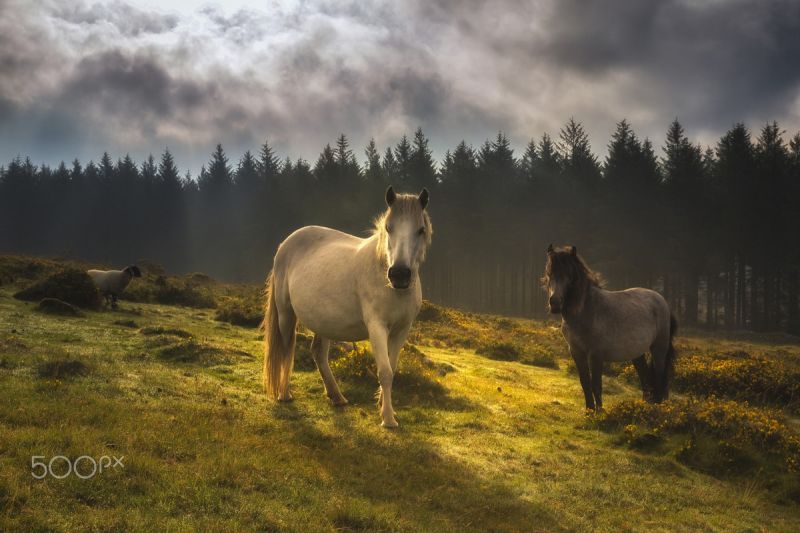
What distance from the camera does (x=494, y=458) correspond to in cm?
598

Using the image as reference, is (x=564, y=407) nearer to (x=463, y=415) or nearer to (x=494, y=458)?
(x=463, y=415)

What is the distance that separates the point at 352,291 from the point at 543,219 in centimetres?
4210

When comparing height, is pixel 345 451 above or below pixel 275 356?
below

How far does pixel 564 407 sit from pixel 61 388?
27.9 ft

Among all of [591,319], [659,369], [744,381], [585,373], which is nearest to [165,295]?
[585,373]

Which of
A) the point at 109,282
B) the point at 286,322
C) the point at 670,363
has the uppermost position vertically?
the point at 109,282

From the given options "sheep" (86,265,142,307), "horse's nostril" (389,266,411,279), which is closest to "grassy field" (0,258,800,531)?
"horse's nostril" (389,266,411,279)

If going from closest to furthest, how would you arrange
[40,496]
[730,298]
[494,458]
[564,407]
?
[40,496], [494,458], [564,407], [730,298]

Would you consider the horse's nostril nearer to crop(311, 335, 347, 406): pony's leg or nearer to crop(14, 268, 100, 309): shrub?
crop(311, 335, 347, 406): pony's leg

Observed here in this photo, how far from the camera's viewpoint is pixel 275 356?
26.3 ft

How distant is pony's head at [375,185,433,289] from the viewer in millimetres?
5625

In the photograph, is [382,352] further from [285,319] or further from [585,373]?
[585,373]

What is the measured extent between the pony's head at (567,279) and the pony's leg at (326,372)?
12.9ft

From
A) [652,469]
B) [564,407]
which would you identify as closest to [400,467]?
[652,469]
